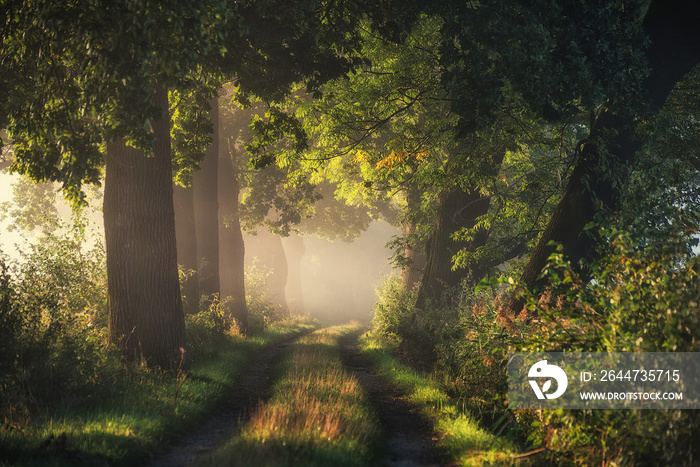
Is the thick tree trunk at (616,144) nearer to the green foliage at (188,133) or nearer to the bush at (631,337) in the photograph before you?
the bush at (631,337)

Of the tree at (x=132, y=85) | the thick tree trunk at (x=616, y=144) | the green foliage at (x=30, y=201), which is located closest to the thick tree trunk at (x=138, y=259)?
the tree at (x=132, y=85)

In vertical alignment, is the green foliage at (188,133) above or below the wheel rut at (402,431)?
above

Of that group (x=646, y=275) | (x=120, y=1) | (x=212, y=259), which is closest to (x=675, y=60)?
(x=646, y=275)

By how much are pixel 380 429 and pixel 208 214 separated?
13694 mm

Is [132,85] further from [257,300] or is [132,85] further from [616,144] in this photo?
[257,300]

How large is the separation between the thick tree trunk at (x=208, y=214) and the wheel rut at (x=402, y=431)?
29.4 ft

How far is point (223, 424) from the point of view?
772cm

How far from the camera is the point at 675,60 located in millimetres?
10016

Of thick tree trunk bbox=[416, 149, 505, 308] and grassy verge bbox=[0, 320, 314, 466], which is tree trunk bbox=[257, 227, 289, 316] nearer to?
thick tree trunk bbox=[416, 149, 505, 308]

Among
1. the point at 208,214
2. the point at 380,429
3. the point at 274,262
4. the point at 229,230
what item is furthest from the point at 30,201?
the point at 380,429

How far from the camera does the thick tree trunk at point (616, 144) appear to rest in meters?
9.93

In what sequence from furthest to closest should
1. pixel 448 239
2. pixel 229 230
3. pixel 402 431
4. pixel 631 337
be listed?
1. pixel 229 230
2. pixel 448 239
3. pixel 402 431
4. pixel 631 337

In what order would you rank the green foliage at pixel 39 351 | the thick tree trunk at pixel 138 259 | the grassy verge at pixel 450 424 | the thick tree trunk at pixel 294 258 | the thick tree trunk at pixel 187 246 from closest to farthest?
the grassy verge at pixel 450 424, the green foliage at pixel 39 351, the thick tree trunk at pixel 138 259, the thick tree trunk at pixel 187 246, the thick tree trunk at pixel 294 258

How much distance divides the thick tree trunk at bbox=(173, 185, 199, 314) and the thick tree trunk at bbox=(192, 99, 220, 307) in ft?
5.05
